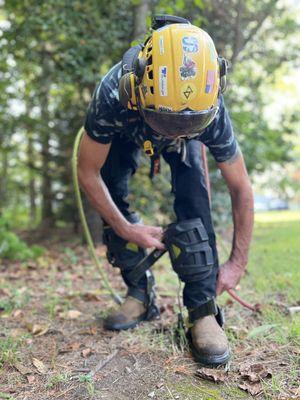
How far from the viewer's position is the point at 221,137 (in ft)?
7.08

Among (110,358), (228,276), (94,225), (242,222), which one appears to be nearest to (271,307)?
(228,276)

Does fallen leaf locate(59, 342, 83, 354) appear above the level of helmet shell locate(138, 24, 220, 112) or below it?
below

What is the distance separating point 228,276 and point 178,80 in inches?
43.0

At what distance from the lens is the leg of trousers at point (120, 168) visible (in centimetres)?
244

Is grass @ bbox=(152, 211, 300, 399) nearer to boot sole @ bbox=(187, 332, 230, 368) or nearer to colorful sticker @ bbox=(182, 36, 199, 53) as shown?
boot sole @ bbox=(187, 332, 230, 368)

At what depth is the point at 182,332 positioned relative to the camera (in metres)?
2.27

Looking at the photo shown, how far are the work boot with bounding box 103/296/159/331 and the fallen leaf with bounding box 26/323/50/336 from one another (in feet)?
1.09

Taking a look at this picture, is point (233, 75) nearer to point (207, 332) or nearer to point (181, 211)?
point (181, 211)

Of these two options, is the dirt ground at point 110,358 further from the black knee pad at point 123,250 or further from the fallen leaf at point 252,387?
the black knee pad at point 123,250

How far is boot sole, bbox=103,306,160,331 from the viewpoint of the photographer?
8.13ft

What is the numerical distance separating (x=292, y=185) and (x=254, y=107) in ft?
5.27

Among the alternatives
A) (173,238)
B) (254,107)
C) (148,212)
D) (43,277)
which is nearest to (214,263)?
(173,238)

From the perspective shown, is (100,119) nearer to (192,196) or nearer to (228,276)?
(192,196)

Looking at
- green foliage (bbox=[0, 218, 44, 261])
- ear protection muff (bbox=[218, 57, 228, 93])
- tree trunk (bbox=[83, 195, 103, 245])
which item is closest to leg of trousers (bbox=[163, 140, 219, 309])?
ear protection muff (bbox=[218, 57, 228, 93])
